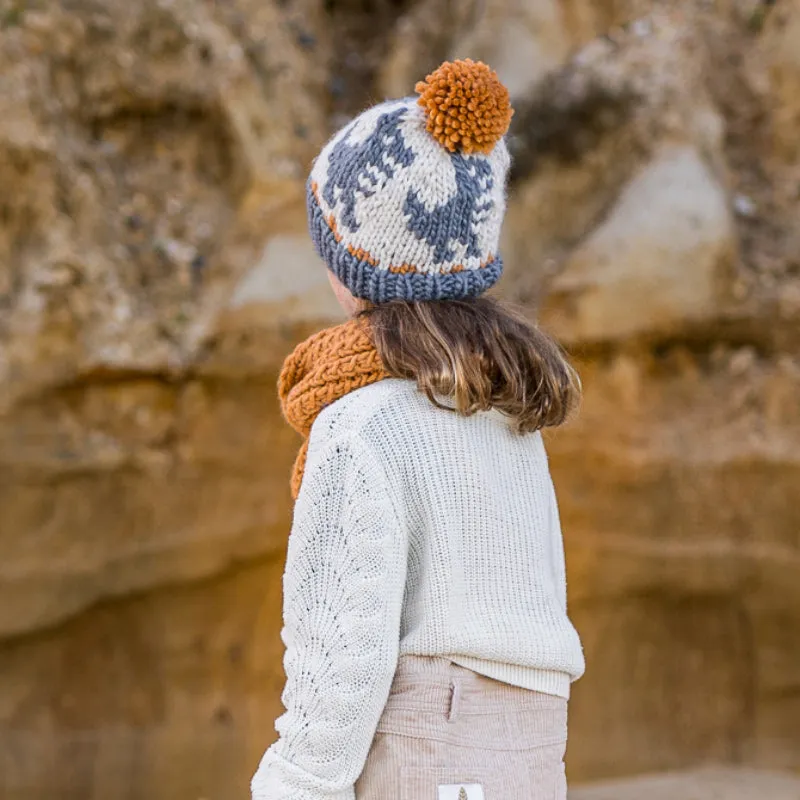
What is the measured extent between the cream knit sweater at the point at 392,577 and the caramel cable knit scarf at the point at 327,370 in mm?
21

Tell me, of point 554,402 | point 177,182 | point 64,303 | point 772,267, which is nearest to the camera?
point 554,402

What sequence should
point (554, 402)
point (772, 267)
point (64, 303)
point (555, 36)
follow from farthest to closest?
point (555, 36) < point (772, 267) < point (64, 303) < point (554, 402)

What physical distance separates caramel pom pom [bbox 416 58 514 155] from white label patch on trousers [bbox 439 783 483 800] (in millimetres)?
743

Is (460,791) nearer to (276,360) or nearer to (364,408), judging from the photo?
(364,408)

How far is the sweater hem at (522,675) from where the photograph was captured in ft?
3.94

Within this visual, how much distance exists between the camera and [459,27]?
4.11 metres

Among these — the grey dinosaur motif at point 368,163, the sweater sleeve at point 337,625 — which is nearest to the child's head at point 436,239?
the grey dinosaur motif at point 368,163

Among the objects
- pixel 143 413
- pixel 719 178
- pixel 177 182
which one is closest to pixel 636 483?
pixel 719 178

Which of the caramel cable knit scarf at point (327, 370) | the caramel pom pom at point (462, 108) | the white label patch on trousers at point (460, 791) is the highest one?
the caramel pom pom at point (462, 108)

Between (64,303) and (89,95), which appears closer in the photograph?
(64,303)

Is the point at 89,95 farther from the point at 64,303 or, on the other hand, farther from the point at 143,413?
the point at 143,413

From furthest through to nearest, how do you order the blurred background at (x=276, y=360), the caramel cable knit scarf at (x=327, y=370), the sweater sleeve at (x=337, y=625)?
the blurred background at (x=276, y=360), the caramel cable knit scarf at (x=327, y=370), the sweater sleeve at (x=337, y=625)

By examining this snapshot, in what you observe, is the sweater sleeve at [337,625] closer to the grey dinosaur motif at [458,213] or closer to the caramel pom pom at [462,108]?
the grey dinosaur motif at [458,213]

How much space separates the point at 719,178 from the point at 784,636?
5.44ft
